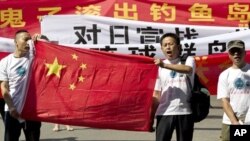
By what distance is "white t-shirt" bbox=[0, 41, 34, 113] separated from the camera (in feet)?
18.2

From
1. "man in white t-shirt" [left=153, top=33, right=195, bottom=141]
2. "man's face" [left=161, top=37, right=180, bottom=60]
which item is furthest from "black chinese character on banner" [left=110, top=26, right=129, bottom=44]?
"man's face" [left=161, top=37, right=180, bottom=60]

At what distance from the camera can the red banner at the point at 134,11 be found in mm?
7211

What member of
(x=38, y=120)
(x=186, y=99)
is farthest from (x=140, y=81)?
(x=38, y=120)

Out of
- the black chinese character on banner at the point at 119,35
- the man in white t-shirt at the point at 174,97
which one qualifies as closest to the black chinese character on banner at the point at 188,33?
the black chinese character on banner at the point at 119,35

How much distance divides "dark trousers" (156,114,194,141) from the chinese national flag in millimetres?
505

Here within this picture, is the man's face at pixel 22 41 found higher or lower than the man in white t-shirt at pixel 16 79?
higher

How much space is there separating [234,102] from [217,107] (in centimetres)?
500

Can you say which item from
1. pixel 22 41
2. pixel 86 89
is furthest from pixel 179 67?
pixel 22 41

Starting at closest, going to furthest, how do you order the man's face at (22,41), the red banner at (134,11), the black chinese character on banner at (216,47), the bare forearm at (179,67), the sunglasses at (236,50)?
the sunglasses at (236,50) < the bare forearm at (179,67) < the man's face at (22,41) < the black chinese character on banner at (216,47) < the red banner at (134,11)

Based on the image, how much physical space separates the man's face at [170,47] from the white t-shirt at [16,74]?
1.39 metres

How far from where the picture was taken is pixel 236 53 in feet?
15.9

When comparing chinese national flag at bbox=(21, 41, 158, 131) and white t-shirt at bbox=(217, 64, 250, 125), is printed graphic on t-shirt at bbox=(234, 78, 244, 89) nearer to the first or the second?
white t-shirt at bbox=(217, 64, 250, 125)

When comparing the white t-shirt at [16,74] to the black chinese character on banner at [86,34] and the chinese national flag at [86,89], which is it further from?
the black chinese character on banner at [86,34]

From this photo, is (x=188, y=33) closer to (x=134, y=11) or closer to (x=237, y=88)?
(x=134, y=11)
